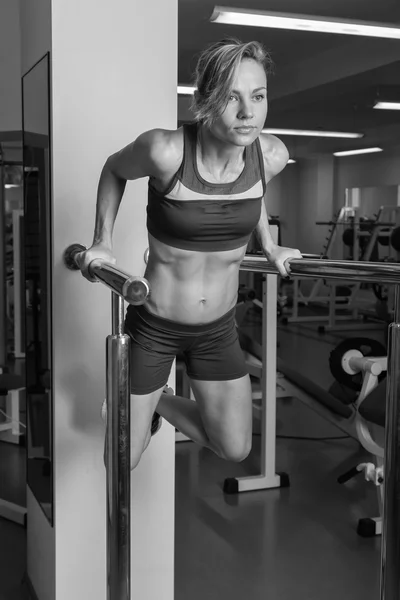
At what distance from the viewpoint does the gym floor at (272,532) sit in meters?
2.86

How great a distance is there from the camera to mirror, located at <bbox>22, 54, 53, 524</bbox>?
2.30m

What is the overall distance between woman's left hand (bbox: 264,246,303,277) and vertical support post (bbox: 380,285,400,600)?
1.44 feet

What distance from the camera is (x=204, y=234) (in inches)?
66.9

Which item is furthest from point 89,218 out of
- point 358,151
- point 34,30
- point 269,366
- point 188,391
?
point 358,151

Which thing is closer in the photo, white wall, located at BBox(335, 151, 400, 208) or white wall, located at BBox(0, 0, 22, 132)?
white wall, located at BBox(0, 0, 22, 132)

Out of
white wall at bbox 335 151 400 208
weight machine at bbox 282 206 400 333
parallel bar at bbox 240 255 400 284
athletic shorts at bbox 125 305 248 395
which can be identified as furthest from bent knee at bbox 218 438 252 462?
white wall at bbox 335 151 400 208

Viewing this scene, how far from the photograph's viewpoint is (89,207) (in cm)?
226

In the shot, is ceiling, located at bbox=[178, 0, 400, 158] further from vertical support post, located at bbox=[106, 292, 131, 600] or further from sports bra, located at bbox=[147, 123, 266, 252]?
vertical support post, located at bbox=[106, 292, 131, 600]

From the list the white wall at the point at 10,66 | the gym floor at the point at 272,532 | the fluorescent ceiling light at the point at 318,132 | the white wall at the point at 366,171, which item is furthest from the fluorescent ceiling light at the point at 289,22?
the white wall at the point at 366,171

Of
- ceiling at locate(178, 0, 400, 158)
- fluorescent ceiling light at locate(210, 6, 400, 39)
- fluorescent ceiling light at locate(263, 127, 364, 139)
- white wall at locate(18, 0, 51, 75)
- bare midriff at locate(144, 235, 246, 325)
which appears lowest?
bare midriff at locate(144, 235, 246, 325)

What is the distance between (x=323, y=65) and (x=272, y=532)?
24.4ft

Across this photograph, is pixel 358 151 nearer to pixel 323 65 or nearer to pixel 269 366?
pixel 323 65

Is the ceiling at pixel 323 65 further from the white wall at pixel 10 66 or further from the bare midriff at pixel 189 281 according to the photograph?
the bare midriff at pixel 189 281

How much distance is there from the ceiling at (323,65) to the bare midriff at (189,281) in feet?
20.1
